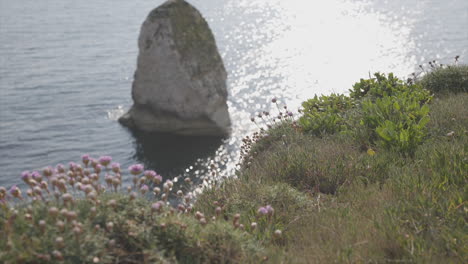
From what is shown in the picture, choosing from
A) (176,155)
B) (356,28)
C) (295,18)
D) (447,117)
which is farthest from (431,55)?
(447,117)

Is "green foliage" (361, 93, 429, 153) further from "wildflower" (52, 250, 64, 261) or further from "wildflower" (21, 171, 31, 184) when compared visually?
"wildflower" (52, 250, 64, 261)

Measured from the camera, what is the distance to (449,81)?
38.5 feet

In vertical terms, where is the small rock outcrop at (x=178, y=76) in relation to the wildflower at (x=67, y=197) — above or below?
below

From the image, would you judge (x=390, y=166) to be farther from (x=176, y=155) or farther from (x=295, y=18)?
(x=295, y=18)

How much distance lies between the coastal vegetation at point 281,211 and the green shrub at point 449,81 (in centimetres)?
414

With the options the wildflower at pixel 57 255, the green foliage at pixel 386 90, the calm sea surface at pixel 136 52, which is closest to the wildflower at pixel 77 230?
the wildflower at pixel 57 255

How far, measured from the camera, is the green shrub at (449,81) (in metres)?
11.7

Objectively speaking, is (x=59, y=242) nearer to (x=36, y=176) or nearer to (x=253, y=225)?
(x=36, y=176)

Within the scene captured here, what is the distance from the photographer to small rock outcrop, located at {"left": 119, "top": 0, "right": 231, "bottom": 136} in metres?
36.0

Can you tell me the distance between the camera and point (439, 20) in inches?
2729

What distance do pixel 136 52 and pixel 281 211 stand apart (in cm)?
5652

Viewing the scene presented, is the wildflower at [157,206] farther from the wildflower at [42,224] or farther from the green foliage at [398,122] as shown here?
the green foliage at [398,122]

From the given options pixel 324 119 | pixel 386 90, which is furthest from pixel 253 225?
pixel 386 90

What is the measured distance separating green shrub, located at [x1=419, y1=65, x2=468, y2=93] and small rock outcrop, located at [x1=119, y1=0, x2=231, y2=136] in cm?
2499
